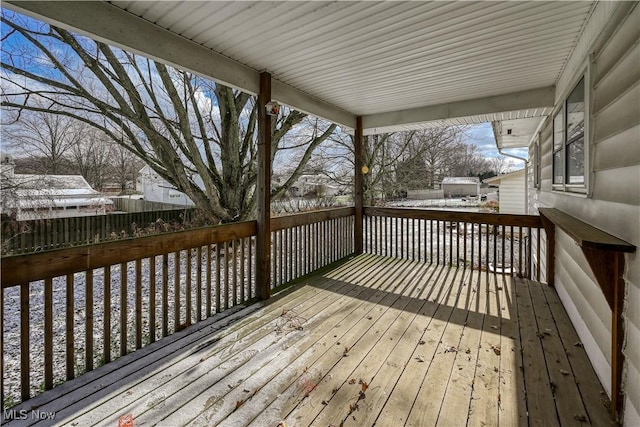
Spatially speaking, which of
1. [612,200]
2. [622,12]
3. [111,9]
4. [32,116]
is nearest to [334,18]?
[111,9]

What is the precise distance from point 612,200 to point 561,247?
2103 millimetres

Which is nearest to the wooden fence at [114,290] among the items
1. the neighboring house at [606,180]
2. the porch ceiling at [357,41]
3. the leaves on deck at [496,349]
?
the porch ceiling at [357,41]

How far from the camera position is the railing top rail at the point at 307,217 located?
12.8ft

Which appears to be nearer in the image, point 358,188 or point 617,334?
point 617,334

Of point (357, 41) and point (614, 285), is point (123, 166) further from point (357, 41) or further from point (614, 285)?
point (614, 285)

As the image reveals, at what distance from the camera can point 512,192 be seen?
37.4ft

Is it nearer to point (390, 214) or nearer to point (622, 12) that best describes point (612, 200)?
point (622, 12)

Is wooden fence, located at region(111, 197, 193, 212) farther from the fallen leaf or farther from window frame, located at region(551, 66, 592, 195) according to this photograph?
window frame, located at region(551, 66, 592, 195)

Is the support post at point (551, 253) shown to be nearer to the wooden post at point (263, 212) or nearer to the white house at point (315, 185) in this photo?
the wooden post at point (263, 212)

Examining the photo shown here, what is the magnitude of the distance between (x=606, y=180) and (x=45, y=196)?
9406 mm

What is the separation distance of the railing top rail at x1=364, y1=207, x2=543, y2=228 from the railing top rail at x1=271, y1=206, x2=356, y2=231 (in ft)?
1.86

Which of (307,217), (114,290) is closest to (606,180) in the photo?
(307,217)

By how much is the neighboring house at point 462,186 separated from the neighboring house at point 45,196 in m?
24.3

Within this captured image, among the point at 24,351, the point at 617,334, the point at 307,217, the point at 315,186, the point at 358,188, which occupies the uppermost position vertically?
the point at 315,186
